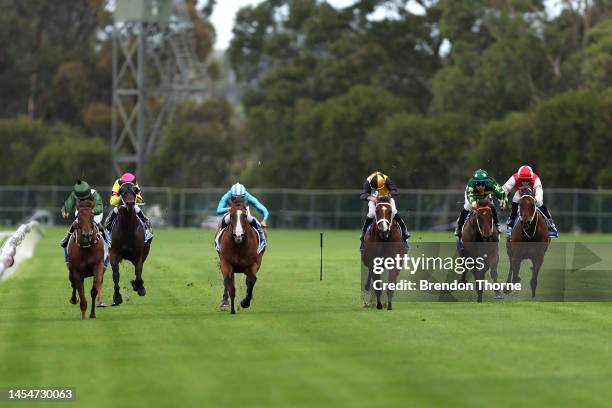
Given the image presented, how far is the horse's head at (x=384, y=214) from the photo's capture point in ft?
65.6

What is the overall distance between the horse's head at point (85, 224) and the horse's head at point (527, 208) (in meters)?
7.12

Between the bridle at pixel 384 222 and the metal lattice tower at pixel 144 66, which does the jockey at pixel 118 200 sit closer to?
the bridle at pixel 384 222

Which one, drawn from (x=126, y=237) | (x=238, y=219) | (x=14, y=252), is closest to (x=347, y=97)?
(x=14, y=252)

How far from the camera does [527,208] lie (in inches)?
878

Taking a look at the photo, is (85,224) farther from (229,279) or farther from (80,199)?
(229,279)

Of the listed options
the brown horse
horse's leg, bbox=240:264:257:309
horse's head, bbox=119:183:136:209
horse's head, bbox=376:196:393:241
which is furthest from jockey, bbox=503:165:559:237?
the brown horse

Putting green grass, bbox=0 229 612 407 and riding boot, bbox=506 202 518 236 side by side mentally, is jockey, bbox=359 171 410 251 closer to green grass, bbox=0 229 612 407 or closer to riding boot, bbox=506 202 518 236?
green grass, bbox=0 229 612 407

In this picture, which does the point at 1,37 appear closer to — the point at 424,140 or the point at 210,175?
the point at 210,175

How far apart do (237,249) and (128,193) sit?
8.11 ft

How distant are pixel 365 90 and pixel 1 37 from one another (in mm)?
27599

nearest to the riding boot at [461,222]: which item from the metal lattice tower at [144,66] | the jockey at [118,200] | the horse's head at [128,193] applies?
the jockey at [118,200]

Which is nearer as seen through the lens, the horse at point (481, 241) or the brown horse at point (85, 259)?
the brown horse at point (85, 259)

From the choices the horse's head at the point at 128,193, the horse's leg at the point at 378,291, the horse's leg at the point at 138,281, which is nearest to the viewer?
the horse's leg at the point at 378,291

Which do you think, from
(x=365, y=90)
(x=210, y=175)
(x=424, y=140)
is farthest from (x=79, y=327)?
(x=210, y=175)
